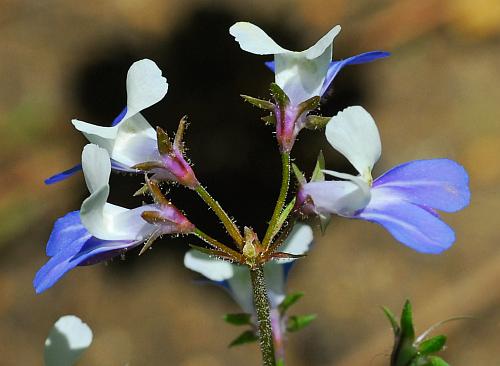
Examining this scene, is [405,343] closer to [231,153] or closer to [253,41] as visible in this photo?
[253,41]

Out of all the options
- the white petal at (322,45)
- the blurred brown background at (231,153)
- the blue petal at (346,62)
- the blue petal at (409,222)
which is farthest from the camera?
the blurred brown background at (231,153)

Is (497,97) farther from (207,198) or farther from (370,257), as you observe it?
(207,198)

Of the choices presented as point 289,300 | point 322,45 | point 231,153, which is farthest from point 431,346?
point 231,153

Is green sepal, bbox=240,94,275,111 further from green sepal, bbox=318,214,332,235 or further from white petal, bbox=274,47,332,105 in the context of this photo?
green sepal, bbox=318,214,332,235

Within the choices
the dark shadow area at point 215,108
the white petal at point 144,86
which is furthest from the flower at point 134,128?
the dark shadow area at point 215,108

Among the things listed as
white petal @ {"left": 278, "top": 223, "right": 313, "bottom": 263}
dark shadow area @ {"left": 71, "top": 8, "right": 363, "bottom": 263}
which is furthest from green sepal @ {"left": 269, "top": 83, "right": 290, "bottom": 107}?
dark shadow area @ {"left": 71, "top": 8, "right": 363, "bottom": 263}

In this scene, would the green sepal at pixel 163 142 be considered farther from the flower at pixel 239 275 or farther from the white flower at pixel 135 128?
the flower at pixel 239 275
